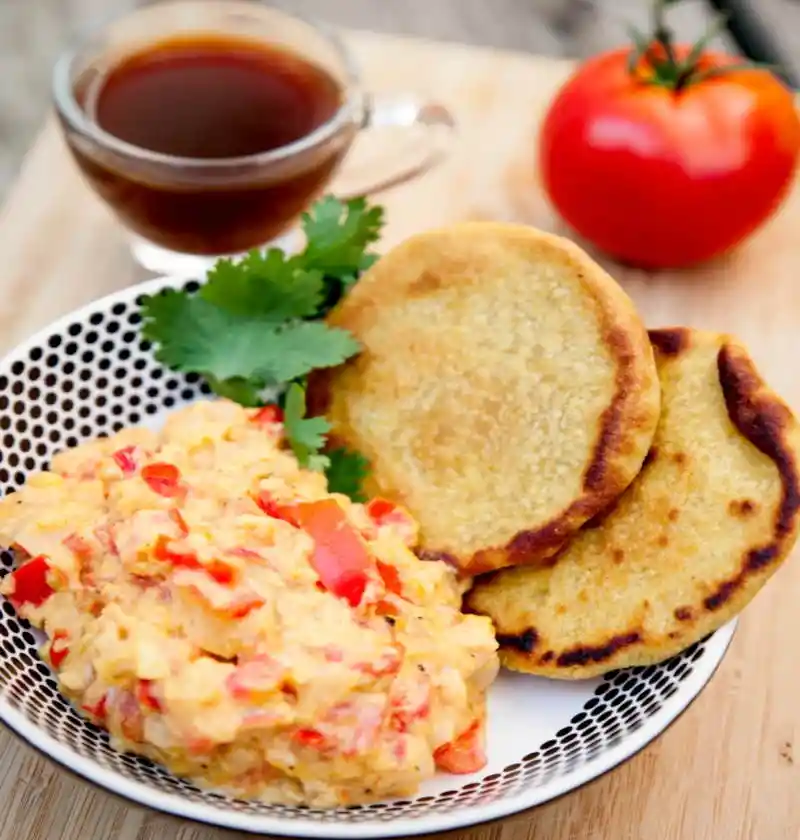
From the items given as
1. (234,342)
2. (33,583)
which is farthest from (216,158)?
(33,583)

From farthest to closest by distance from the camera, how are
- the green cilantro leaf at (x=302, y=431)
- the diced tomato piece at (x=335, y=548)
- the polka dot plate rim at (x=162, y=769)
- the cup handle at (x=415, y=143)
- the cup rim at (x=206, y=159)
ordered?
1. the cup handle at (x=415, y=143)
2. the cup rim at (x=206, y=159)
3. the green cilantro leaf at (x=302, y=431)
4. the diced tomato piece at (x=335, y=548)
5. the polka dot plate rim at (x=162, y=769)

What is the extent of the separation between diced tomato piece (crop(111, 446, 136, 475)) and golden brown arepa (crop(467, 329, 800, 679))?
514mm

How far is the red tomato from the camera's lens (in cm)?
226

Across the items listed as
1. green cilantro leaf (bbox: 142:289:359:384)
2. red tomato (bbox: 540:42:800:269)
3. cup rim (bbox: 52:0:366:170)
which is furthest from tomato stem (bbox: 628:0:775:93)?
green cilantro leaf (bbox: 142:289:359:384)

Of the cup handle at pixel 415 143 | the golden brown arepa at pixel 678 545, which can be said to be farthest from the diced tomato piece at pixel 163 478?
the cup handle at pixel 415 143

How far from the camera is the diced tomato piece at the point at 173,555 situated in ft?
4.34

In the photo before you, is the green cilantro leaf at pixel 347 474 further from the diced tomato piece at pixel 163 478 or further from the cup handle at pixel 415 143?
the cup handle at pixel 415 143

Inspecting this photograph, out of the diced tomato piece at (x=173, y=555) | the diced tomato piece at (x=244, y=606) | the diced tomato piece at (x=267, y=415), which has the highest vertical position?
the diced tomato piece at (x=244, y=606)

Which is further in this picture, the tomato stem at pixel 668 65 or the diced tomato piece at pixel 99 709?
the tomato stem at pixel 668 65

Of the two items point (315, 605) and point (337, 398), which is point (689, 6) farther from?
point (315, 605)

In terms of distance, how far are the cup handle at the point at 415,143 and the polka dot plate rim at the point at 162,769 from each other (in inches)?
29.0

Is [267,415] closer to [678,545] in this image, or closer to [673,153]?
[678,545]

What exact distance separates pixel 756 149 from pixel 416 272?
3.02 feet

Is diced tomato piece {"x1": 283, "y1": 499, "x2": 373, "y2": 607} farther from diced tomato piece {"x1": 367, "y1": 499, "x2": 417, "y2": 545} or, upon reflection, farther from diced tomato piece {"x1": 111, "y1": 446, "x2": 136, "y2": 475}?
diced tomato piece {"x1": 111, "y1": 446, "x2": 136, "y2": 475}
